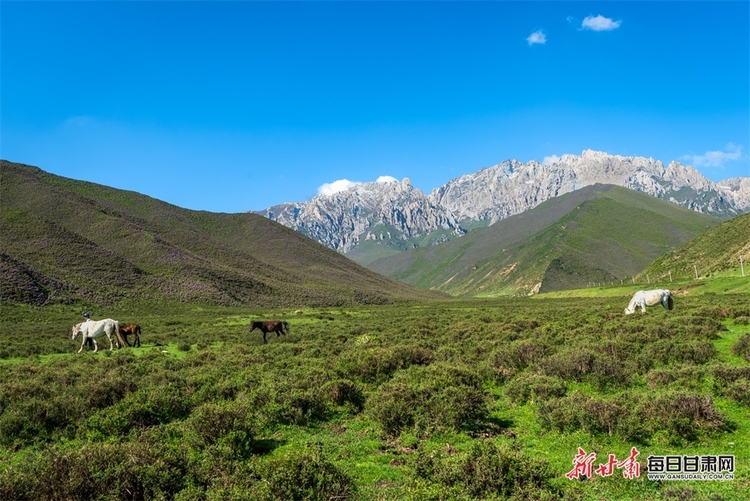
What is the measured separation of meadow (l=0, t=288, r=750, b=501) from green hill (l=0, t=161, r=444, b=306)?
7701 centimetres

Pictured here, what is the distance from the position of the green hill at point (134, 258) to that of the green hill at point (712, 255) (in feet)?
279

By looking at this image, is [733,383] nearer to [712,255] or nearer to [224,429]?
[224,429]

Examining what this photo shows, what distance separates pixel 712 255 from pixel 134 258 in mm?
155217

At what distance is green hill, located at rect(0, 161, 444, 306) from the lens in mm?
91062

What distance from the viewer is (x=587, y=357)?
16859mm

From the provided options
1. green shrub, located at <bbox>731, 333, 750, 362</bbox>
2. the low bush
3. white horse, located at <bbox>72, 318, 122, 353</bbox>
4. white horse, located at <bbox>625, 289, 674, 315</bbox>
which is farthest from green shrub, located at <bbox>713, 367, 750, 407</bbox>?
white horse, located at <bbox>72, 318, 122, 353</bbox>

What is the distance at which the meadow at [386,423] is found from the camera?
8375mm

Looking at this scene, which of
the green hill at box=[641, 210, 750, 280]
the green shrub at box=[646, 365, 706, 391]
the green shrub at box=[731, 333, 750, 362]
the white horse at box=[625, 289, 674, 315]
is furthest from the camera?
the green hill at box=[641, 210, 750, 280]

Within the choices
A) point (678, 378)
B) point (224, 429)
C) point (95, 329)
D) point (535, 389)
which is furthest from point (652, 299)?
point (95, 329)

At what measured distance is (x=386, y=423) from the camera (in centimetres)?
1266

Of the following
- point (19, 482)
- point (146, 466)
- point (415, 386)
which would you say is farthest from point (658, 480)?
point (19, 482)

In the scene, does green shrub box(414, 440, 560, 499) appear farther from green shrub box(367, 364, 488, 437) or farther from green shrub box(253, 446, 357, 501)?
green shrub box(367, 364, 488, 437)

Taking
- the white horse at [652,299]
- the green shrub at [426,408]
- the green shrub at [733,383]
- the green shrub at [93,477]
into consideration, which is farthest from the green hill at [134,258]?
the green shrub at [733,383]

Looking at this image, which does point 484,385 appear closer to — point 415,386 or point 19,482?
point 415,386
